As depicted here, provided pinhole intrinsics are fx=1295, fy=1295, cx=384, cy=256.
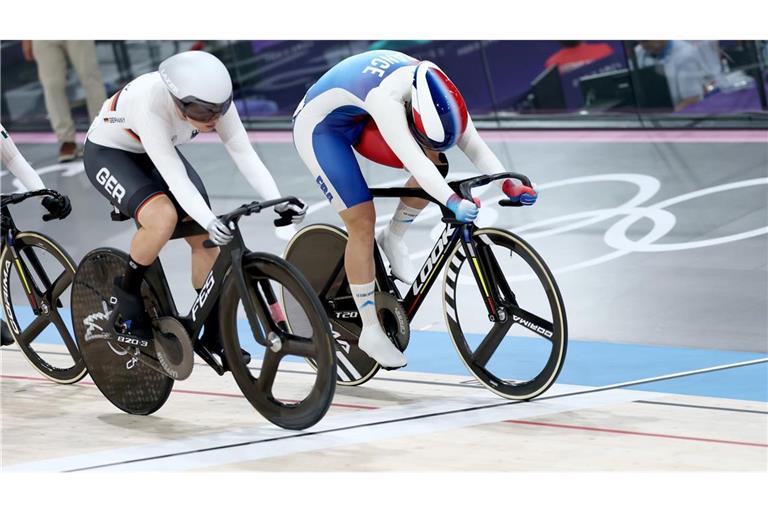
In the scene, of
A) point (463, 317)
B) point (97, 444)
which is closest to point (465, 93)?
point (463, 317)

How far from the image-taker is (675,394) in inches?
195

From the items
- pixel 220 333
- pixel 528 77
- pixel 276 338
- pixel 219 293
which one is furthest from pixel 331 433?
pixel 528 77

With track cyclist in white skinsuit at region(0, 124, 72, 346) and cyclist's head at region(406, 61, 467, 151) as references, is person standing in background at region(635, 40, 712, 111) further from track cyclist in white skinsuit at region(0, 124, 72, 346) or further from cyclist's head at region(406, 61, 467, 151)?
track cyclist in white skinsuit at region(0, 124, 72, 346)

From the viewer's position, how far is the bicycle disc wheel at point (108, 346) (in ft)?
16.0

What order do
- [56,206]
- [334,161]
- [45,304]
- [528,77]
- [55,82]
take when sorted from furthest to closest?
[528,77], [55,82], [45,304], [56,206], [334,161]

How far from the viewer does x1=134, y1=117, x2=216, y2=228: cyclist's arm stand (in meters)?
4.43

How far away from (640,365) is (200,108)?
7.19ft

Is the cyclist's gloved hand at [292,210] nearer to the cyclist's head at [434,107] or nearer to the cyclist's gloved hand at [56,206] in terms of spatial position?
the cyclist's head at [434,107]

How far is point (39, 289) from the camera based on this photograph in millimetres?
5609

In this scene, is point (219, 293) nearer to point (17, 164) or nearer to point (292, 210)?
point (292, 210)

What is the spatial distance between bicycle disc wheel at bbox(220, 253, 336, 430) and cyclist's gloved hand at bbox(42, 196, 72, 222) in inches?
47.4

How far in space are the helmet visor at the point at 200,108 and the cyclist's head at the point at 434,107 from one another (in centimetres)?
66

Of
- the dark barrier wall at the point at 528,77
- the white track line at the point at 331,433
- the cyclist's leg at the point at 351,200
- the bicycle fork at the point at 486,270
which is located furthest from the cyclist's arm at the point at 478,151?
the dark barrier wall at the point at 528,77
